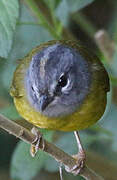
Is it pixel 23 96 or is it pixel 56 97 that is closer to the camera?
pixel 56 97

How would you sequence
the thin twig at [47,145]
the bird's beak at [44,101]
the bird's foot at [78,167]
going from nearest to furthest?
the thin twig at [47,145], the bird's beak at [44,101], the bird's foot at [78,167]

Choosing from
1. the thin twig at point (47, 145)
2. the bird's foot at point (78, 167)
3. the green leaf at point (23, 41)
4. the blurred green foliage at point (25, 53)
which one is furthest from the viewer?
the green leaf at point (23, 41)

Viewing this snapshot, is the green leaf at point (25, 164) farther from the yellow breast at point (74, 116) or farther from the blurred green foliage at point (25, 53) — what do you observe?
the yellow breast at point (74, 116)

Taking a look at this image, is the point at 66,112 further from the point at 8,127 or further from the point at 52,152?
the point at 8,127

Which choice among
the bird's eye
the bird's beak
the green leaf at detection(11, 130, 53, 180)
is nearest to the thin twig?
the bird's beak

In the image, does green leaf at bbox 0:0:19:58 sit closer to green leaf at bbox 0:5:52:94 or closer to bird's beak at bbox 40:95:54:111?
bird's beak at bbox 40:95:54:111

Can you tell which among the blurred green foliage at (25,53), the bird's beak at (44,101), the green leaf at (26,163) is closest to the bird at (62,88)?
the bird's beak at (44,101)

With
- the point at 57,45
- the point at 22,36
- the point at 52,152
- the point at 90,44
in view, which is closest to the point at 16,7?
the point at 57,45
